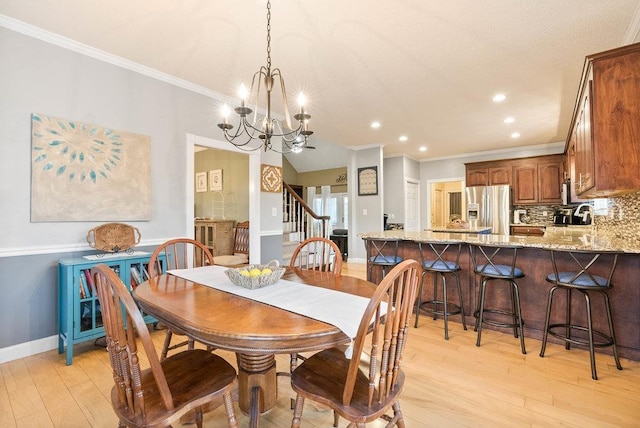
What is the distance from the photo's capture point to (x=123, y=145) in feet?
9.61

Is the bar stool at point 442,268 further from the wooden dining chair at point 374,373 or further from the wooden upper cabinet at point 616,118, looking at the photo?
the wooden dining chair at point 374,373

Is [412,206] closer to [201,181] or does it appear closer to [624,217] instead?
[624,217]

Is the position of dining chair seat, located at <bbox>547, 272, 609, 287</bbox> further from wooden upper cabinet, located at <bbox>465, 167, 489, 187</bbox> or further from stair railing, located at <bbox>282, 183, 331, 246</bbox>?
wooden upper cabinet, located at <bbox>465, 167, 489, 187</bbox>

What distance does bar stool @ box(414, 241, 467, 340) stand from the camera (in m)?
2.96

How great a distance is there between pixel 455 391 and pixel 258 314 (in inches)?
60.6

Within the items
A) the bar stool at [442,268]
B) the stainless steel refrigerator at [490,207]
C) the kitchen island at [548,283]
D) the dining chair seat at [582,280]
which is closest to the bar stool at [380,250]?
the kitchen island at [548,283]

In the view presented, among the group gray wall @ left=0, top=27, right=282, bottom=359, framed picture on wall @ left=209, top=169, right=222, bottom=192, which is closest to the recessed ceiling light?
gray wall @ left=0, top=27, right=282, bottom=359

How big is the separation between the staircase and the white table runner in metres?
3.69

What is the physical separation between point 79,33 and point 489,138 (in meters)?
6.14

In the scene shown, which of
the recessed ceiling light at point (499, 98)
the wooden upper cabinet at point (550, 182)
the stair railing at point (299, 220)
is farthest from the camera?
the wooden upper cabinet at point (550, 182)

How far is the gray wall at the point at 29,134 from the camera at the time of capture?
2.36 meters

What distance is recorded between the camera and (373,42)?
2.62 metres

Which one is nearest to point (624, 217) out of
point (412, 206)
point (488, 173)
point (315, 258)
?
point (315, 258)

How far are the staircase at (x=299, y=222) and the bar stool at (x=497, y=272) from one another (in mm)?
2898
